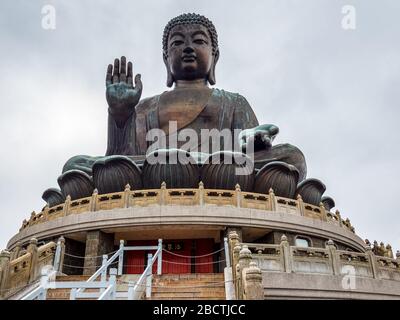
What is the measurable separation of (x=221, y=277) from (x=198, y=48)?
11761 mm

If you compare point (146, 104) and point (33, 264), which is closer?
point (33, 264)

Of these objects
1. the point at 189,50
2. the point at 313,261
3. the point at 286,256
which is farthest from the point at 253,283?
the point at 189,50

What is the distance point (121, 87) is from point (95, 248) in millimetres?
5566

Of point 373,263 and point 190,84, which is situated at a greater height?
point 190,84

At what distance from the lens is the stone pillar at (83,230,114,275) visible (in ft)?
32.4

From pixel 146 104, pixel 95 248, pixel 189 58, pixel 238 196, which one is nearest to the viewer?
pixel 95 248

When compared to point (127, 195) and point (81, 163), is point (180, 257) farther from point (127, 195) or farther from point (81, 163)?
point (81, 163)

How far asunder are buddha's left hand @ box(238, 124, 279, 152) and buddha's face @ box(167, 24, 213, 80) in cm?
492

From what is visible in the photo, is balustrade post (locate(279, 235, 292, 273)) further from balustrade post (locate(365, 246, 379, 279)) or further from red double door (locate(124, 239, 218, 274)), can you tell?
red double door (locate(124, 239, 218, 274))

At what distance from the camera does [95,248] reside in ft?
33.9
